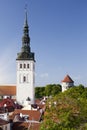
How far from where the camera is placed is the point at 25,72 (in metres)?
99.8

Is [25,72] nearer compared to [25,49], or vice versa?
[25,49]

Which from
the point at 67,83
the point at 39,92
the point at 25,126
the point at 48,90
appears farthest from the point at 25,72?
the point at 25,126

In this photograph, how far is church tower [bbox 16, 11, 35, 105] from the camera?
9731 centimetres

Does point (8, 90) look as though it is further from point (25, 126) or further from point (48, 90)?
point (25, 126)

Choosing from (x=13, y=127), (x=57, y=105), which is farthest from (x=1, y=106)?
(x=57, y=105)

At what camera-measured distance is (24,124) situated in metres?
43.8

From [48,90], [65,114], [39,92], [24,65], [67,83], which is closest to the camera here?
[65,114]

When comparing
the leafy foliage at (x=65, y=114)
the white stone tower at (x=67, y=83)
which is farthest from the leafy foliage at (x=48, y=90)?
the leafy foliage at (x=65, y=114)

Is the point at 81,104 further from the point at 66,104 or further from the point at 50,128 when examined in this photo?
the point at 50,128

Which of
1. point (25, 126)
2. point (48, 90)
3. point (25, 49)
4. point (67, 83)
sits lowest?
point (25, 126)

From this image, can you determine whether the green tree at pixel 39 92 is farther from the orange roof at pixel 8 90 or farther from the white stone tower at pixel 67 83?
the white stone tower at pixel 67 83

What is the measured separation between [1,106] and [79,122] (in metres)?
48.6

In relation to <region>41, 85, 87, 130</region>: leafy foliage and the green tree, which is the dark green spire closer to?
the green tree

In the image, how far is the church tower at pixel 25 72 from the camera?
97.3m
